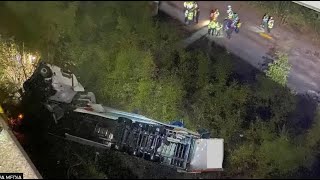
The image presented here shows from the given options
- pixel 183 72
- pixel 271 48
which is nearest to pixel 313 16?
pixel 271 48

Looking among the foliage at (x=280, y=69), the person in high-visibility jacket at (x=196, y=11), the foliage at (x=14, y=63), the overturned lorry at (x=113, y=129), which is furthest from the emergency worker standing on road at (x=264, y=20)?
the foliage at (x=14, y=63)

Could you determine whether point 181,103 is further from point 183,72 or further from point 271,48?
point 271,48

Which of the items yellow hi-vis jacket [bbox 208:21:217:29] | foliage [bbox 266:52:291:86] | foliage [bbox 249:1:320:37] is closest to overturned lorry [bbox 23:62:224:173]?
foliage [bbox 266:52:291:86]

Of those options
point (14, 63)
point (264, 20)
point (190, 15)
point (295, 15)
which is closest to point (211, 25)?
point (190, 15)

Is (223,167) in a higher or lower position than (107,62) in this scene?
lower

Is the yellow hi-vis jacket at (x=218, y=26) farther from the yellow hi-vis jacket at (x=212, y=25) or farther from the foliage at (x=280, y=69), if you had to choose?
the foliage at (x=280, y=69)

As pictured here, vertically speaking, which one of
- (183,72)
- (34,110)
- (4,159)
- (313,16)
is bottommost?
(4,159)
